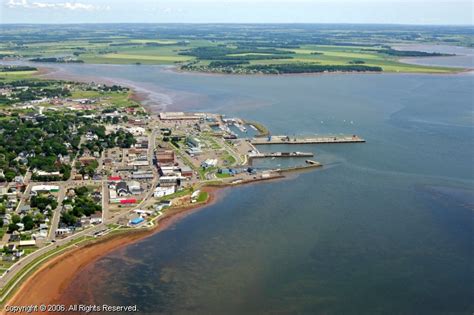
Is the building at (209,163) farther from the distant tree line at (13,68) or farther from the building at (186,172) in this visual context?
the distant tree line at (13,68)

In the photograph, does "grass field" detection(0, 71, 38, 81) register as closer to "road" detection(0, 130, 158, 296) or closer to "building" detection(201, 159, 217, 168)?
"building" detection(201, 159, 217, 168)

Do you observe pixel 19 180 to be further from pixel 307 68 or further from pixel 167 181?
pixel 307 68

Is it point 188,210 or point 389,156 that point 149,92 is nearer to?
point 389,156

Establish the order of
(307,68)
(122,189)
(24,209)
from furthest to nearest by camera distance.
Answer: (307,68) → (122,189) → (24,209)

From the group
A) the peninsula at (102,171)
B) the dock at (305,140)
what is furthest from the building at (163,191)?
the dock at (305,140)

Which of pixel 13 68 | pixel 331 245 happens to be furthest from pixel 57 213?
pixel 13 68

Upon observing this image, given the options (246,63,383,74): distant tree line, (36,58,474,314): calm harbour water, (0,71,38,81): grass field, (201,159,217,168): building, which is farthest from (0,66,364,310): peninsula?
(246,63,383,74): distant tree line

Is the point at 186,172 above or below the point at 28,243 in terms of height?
above
